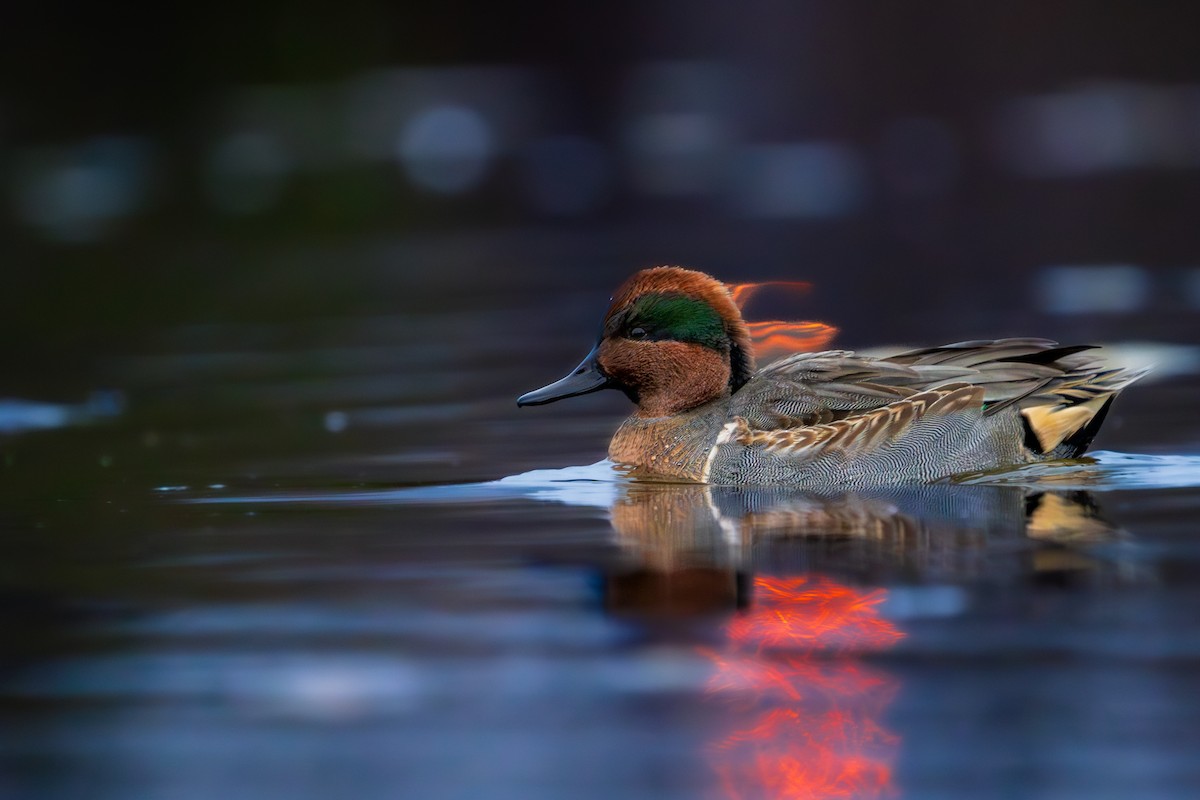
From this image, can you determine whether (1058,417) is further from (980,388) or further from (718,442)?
(718,442)

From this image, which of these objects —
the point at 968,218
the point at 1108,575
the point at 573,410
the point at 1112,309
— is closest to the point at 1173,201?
the point at 968,218

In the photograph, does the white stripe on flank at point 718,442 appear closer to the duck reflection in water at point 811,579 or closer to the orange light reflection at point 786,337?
the duck reflection in water at point 811,579

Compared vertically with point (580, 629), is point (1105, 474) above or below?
above

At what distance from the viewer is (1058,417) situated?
7.18m

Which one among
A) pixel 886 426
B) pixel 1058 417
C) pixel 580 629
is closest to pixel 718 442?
pixel 886 426

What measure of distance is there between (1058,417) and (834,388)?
→ 2.96 ft

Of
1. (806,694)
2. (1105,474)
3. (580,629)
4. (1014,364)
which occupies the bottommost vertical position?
(806,694)

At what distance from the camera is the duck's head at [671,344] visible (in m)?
7.65

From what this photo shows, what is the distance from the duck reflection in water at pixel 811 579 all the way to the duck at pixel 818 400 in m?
0.17

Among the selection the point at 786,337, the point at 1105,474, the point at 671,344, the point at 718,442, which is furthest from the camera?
the point at 786,337

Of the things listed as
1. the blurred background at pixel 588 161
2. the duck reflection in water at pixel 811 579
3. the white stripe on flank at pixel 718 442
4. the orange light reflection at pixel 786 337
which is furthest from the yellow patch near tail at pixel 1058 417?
the blurred background at pixel 588 161

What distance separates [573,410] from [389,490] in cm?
263

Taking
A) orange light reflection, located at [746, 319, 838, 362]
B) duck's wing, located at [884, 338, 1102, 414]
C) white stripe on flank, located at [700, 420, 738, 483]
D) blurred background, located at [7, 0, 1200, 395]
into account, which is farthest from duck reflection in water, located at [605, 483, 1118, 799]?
blurred background, located at [7, 0, 1200, 395]

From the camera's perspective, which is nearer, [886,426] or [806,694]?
[806,694]
